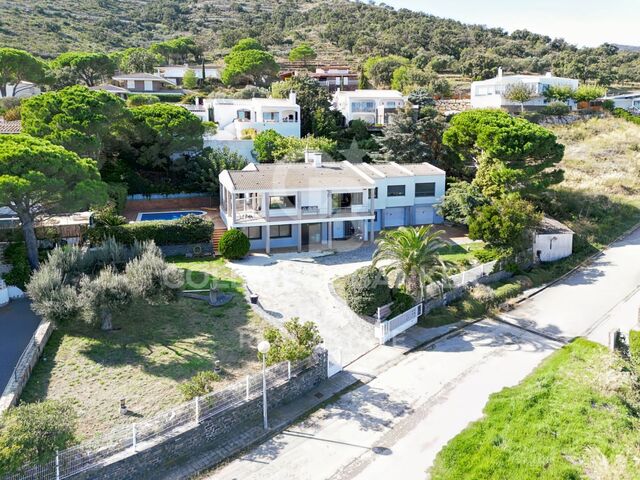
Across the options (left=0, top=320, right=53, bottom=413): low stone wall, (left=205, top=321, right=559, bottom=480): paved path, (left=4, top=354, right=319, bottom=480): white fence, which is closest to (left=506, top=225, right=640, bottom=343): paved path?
(left=205, top=321, right=559, bottom=480): paved path

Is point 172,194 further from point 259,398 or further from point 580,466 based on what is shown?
point 580,466

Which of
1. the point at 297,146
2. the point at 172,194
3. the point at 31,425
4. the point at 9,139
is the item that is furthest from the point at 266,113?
the point at 31,425

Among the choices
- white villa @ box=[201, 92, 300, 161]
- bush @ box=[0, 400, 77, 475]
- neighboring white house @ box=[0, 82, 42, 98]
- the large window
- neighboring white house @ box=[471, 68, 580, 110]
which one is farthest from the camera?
neighboring white house @ box=[471, 68, 580, 110]

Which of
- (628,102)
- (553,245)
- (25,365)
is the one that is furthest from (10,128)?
(628,102)

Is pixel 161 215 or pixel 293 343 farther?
pixel 161 215

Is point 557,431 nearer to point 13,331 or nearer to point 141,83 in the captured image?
point 13,331

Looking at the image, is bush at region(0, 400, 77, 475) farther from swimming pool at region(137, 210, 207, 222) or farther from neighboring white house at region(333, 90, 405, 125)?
neighboring white house at region(333, 90, 405, 125)
